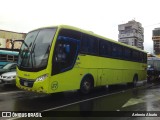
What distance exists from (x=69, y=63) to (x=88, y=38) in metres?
2.27

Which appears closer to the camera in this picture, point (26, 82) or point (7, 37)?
point (26, 82)

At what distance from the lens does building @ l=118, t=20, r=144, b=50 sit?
4316 inches

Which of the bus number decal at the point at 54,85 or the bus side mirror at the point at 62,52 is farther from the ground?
the bus side mirror at the point at 62,52

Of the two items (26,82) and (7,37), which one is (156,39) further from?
(26,82)

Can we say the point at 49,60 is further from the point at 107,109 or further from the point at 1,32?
the point at 1,32

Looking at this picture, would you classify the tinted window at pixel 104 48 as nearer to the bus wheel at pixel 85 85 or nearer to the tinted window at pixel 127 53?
the bus wheel at pixel 85 85

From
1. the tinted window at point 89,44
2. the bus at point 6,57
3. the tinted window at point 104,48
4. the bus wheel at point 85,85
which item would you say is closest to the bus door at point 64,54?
the tinted window at point 89,44

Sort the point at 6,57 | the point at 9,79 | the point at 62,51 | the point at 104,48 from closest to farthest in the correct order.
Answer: the point at 62,51 < the point at 104,48 < the point at 9,79 < the point at 6,57

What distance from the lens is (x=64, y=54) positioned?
9.52m

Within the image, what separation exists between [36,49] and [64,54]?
4.04 ft

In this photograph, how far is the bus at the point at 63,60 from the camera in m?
8.71

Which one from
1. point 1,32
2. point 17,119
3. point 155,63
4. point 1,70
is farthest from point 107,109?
point 1,32

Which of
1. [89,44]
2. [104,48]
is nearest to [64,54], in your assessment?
[89,44]

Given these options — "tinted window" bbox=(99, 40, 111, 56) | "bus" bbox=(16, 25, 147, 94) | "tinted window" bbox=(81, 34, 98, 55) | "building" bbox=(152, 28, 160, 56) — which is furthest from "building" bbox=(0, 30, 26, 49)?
"building" bbox=(152, 28, 160, 56)
